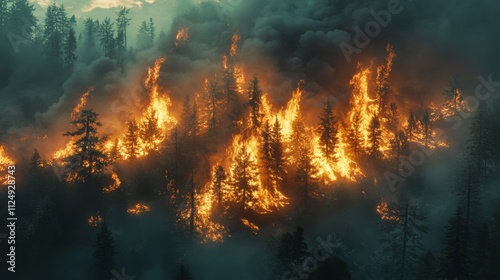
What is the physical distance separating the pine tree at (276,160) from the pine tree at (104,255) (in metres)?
29.7

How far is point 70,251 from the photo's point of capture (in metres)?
55.4

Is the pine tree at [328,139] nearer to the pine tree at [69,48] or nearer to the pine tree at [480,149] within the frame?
the pine tree at [480,149]

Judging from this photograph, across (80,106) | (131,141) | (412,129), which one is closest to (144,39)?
(80,106)

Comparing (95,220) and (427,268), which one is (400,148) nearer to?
(427,268)

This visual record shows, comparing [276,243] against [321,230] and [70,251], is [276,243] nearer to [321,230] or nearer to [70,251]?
[321,230]

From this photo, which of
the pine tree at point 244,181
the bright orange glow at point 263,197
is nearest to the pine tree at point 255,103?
the bright orange glow at point 263,197

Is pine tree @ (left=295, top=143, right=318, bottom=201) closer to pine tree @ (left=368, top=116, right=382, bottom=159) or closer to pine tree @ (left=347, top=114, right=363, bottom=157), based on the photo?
pine tree @ (left=347, top=114, right=363, bottom=157)

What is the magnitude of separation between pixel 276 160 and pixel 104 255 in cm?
3218

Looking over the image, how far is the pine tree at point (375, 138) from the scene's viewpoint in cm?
7062

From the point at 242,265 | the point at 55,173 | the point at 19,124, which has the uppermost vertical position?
the point at 19,124

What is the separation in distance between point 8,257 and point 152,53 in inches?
2660

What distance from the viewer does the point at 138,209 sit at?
64.4 metres

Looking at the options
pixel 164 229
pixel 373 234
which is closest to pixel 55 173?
pixel 164 229

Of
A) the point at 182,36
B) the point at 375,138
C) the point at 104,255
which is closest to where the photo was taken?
the point at 104,255
